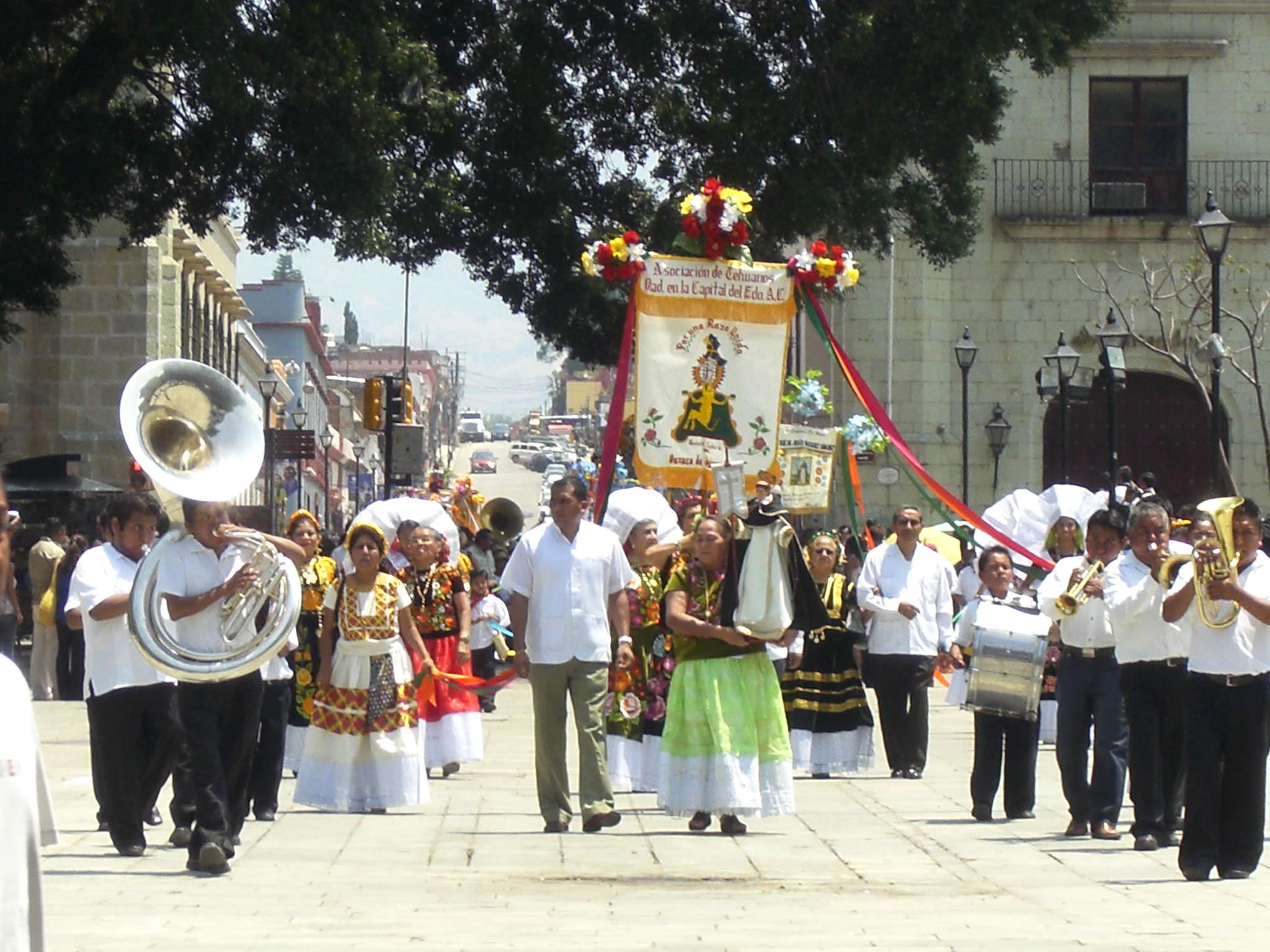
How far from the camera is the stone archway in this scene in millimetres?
35250

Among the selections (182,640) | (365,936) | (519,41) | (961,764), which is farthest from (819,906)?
(519,41)

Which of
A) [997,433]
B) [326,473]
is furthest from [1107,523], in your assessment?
[326,473]

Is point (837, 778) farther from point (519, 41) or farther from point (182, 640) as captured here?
point (519, 41)

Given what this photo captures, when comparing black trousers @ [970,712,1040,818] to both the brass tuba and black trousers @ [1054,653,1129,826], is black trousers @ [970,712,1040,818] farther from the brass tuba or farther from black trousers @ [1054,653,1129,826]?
the brass tuba

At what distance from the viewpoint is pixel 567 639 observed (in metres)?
12.1

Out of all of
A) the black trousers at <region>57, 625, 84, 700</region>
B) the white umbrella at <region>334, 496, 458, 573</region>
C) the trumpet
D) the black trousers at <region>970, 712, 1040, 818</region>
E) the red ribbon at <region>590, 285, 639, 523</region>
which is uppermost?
the red ribbon at <region>590, 285, 639, 523</region>

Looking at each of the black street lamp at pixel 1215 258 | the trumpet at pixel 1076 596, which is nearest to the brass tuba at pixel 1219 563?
the trumpet at pixel 1076 596

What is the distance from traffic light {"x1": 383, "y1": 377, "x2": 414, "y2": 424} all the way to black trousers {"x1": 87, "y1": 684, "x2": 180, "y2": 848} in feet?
54.9

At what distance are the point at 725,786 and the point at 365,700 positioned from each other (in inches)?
93.7

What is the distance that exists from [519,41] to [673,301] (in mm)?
10582

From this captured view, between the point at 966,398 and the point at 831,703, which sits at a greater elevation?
the point at 966,398

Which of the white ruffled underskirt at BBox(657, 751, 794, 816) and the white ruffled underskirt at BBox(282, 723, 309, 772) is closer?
the white ruffled underskirt at BBox(657, 751, 794, 816)

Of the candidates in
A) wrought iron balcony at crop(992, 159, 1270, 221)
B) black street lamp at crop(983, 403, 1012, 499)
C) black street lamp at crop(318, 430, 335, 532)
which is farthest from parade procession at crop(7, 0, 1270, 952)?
black street lamp at crop(318, 430, 335, 532)

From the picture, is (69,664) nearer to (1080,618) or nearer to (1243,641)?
(1080,618)
